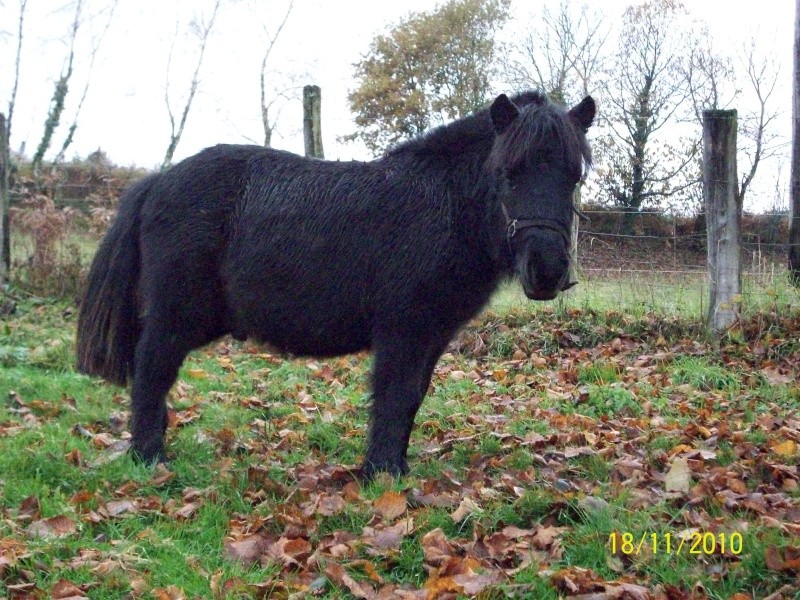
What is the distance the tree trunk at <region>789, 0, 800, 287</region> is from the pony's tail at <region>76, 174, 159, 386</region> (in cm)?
694

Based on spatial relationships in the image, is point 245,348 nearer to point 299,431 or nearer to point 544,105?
point 299,431

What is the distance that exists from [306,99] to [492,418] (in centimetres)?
620

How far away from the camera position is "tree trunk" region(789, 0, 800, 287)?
8680mm

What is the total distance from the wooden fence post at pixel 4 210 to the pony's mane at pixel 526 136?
8.49m

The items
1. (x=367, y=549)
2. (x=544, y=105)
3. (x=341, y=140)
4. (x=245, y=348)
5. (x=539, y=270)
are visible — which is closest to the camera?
(x=367, y=549)

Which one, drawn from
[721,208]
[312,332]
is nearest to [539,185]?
[312,332]

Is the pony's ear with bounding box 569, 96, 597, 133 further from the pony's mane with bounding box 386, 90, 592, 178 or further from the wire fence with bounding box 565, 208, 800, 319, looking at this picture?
the wire fence with bounding box 565, 208, 800, 319

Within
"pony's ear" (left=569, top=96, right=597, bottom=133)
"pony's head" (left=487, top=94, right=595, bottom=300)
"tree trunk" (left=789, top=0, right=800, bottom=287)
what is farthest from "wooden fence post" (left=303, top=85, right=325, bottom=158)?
"pony's head" (left=487, top=94, right=595, bottom=300)

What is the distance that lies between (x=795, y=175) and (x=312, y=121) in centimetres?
618

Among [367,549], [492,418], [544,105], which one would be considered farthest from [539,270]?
[492,418]

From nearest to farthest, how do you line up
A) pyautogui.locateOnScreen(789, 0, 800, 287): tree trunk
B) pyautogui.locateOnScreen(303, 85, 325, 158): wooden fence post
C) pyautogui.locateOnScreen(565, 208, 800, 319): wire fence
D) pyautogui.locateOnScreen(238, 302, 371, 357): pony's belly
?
pyautogui.locateOnScreen(238, 302, 371, 357): pony's belly, pyautogui.locateOnScreen(565, 208, 800, 319): wire fence, pyautogui.locateOnScreen(789, 0, 800, 287): tree trunk, pyautogui.locateOnScreen(303, 85, 325, 158): wooden fence post

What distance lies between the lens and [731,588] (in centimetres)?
295

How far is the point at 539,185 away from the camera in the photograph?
4.36 metres
